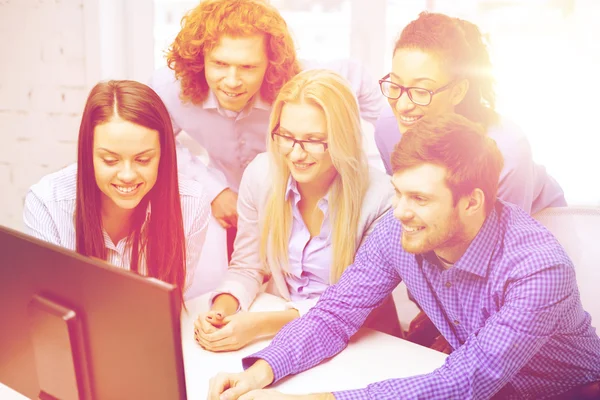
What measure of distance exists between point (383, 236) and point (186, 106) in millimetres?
549

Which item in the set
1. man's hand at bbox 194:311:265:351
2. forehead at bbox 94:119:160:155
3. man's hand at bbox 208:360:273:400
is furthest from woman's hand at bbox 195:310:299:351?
forehead at bbox 94:119:160:155

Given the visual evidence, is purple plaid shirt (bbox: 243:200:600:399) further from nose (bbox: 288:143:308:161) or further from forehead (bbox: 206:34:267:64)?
forehead (bbox: 206:34:267:64)

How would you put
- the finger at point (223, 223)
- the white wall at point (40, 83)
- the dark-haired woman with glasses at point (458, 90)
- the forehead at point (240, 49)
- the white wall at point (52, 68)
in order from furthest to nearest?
the white wall at point (40, 83)
the white wall at point (52, 68)
the finger at point (223, 223)
the forehead at point (240, 49)
the dark-haired woman with glasses at point (458, 90)

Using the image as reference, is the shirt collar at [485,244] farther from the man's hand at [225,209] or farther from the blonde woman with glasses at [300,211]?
the man's hand at [225,209]

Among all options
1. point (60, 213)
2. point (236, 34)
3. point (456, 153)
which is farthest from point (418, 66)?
point (60, 213)

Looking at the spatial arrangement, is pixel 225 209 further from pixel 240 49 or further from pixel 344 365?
pixel 344 365

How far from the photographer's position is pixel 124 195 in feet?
3.88

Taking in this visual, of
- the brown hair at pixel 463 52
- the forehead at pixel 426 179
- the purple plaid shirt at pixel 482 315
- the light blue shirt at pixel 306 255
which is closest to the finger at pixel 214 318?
the purple plaid shirt at pixel 482 315

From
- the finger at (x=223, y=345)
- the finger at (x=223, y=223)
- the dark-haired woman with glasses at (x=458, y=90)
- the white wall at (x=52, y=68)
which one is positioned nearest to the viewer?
the dark-haired woman with glasses at (x=458, y=90)

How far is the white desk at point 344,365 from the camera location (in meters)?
1.01

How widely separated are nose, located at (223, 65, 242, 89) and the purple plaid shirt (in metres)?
0.40

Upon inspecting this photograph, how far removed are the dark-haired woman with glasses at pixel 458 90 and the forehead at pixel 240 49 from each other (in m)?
0.29

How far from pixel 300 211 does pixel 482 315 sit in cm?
44

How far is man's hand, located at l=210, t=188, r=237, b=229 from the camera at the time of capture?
1.43 metres
